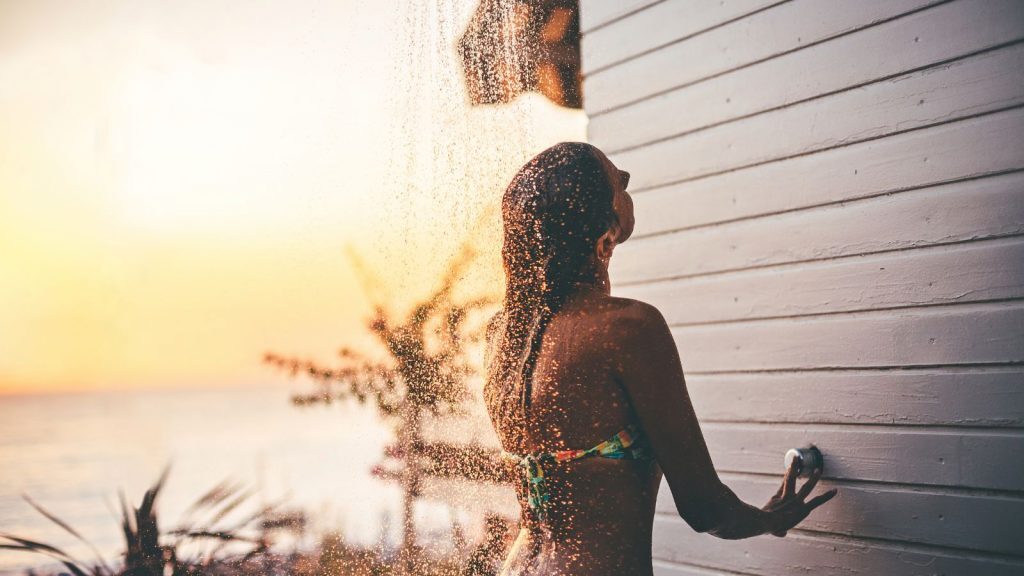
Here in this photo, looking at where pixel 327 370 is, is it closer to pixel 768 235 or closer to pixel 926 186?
pixel 768 235

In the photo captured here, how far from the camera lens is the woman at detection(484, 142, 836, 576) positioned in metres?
1.46

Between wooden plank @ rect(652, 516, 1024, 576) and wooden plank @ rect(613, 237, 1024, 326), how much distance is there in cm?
62

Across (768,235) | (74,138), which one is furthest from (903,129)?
(74,138)

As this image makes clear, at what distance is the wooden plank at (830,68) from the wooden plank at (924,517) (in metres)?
1.03

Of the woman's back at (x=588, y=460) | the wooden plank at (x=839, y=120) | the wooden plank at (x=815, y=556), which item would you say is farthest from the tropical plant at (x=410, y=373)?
the woman's back at (x=588, y=460)

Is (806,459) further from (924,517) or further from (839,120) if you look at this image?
(839,120)

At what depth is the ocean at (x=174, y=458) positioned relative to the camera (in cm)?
555

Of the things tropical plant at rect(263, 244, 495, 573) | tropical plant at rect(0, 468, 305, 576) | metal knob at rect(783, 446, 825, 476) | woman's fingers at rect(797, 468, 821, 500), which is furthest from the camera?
tropical plant at rect(263, 244, 495, 573)

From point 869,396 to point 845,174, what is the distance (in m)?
0.60

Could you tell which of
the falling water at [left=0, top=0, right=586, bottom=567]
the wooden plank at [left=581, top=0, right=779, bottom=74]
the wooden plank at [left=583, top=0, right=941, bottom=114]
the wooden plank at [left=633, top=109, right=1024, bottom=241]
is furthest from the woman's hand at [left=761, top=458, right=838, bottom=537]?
the wooden plank at [left=581, top=0, right=779, bottom=74]

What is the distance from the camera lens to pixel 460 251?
11.4 feet

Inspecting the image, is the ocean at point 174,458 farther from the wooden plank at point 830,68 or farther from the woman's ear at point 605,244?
the woman's ear at point 605,244

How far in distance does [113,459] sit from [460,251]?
3209 cm

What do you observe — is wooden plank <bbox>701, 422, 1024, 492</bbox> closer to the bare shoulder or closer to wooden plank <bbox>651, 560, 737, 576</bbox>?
wooden plank <bbox>651, 560, 737, 576</bbox>
